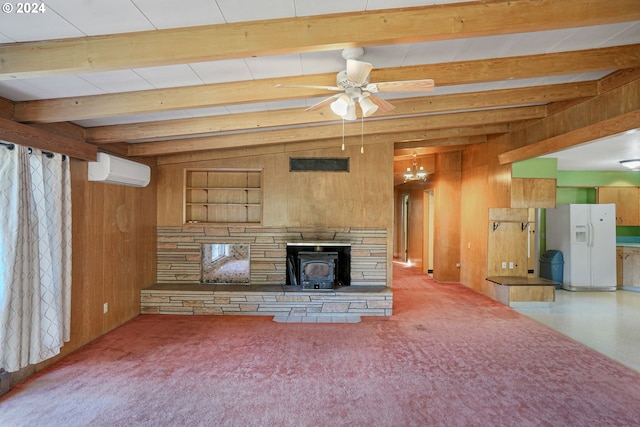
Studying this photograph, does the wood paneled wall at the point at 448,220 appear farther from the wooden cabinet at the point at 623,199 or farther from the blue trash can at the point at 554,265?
the wooden cabinet at the point at 623,199

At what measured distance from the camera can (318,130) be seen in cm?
492

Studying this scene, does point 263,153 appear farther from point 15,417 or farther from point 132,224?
point 15,417

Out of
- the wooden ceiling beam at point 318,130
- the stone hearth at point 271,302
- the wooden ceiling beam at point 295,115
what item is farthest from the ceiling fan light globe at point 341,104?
the stone hearth at point 271,302

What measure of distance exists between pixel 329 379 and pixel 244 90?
2.74m

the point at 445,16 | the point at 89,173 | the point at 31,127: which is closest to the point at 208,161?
the point at 89,173

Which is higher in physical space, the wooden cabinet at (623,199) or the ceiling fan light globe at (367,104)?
the ceiling fan light globe at (367,104)

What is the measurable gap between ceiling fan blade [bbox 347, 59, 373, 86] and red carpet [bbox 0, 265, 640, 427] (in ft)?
8.34

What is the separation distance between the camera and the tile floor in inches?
155

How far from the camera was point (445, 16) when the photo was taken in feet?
7.09

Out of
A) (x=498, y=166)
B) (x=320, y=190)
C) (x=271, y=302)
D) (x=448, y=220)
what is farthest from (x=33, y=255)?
(x=448, y=220)

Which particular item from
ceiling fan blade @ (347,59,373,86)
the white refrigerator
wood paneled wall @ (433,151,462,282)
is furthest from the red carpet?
the white refrigerator

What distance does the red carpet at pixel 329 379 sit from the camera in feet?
8.49

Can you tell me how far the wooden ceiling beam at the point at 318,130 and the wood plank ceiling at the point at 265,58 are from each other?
0.02 m

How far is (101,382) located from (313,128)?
379cm
